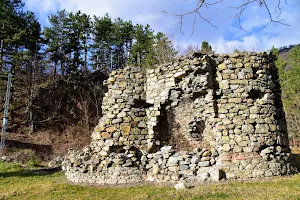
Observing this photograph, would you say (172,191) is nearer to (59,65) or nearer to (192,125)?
(192,125)

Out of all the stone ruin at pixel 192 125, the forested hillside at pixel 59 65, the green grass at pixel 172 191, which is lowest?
the green grass at pixel 172 191

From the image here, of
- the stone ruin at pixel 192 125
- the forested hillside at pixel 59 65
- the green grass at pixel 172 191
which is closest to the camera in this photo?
the green grass at pixel 172 191

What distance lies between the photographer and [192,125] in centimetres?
895

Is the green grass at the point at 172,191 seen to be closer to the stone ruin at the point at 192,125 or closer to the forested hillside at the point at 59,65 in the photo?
the stone ruin at the point at 192,125

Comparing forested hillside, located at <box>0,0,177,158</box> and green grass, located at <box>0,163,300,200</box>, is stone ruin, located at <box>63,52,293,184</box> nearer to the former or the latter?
green grass, located at <box>0,163,300,200</box>

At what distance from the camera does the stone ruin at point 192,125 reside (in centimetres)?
793

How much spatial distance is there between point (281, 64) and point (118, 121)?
22272mm

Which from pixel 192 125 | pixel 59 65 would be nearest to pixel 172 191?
pixel 192 125

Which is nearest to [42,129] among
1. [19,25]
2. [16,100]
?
[16,100]

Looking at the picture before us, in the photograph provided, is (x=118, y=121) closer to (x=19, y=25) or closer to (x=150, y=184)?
(x=150, y=184)

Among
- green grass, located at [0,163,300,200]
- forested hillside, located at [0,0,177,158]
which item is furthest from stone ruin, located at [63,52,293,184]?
forested hillside, located at [0,0,177,158]

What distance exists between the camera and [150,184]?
25.6ft

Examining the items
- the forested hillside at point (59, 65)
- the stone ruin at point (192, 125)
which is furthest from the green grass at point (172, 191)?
the forested hillside at point (59, 65)

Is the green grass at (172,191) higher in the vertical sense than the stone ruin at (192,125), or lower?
lower
